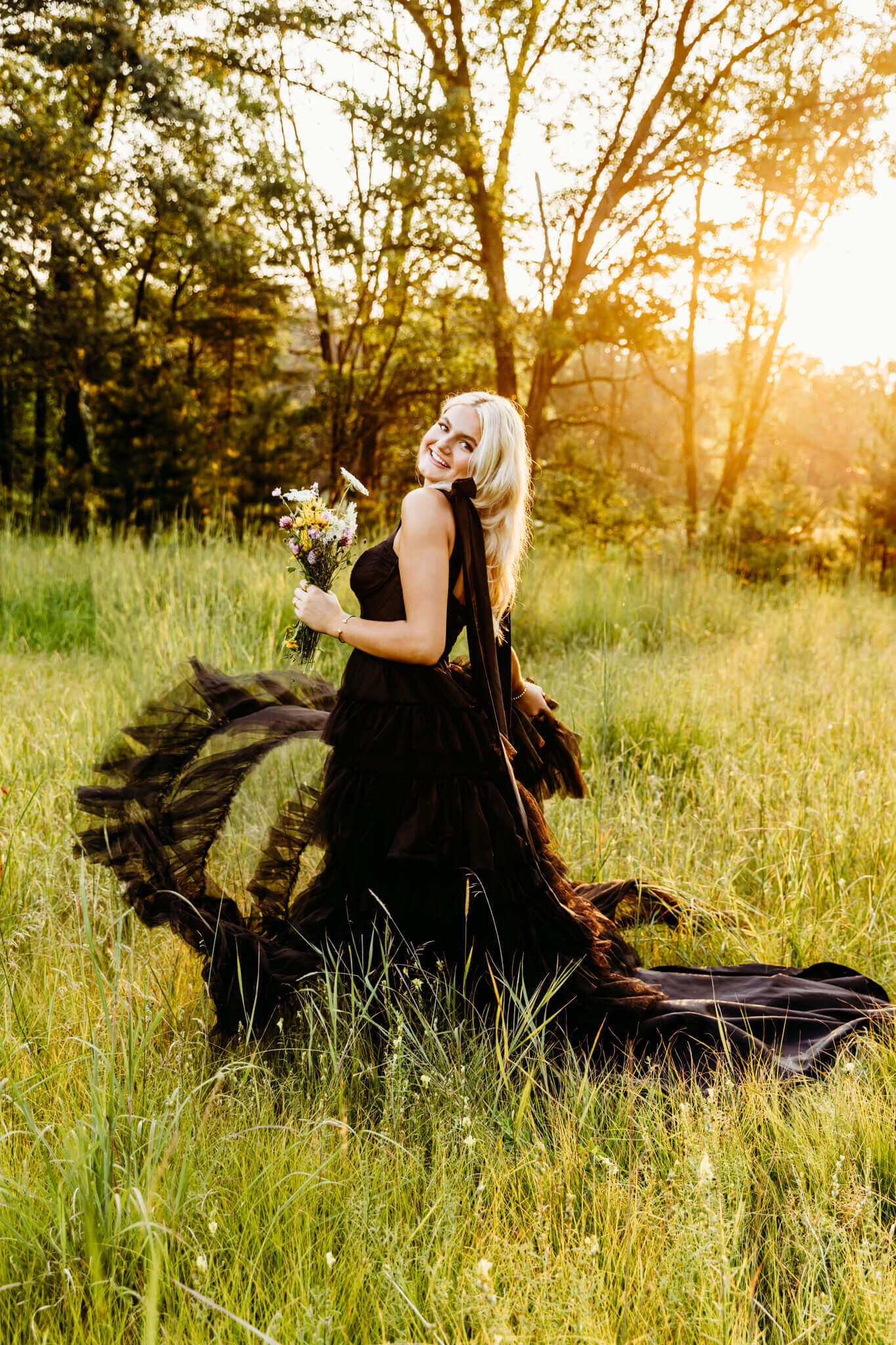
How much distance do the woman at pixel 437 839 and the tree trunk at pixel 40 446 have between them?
59.7ft

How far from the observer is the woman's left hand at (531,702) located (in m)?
2.98

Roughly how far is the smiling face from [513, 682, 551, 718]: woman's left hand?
80 cm

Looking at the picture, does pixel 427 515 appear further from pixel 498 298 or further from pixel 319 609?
pixel 498 298

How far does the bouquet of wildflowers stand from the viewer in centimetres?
254

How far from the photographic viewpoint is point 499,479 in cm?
252

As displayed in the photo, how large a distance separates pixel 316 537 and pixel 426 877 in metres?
1.03

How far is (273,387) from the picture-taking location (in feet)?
62.3

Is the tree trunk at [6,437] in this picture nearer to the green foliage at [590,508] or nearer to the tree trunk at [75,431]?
the tree trunk at [75,431]

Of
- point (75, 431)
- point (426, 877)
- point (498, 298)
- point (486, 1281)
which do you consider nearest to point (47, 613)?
point (426, 877)

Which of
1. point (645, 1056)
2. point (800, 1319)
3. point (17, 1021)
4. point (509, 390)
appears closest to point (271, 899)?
point (17, 1021)


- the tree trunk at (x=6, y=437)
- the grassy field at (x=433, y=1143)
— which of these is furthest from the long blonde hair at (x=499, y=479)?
the tree trunk at (x=6, y=437)

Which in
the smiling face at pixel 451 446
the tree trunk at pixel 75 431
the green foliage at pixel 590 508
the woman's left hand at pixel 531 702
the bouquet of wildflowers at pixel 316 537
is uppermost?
the tree trunk at pixel 75 431

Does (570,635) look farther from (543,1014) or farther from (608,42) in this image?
(608,42)

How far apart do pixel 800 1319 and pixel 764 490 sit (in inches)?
525
